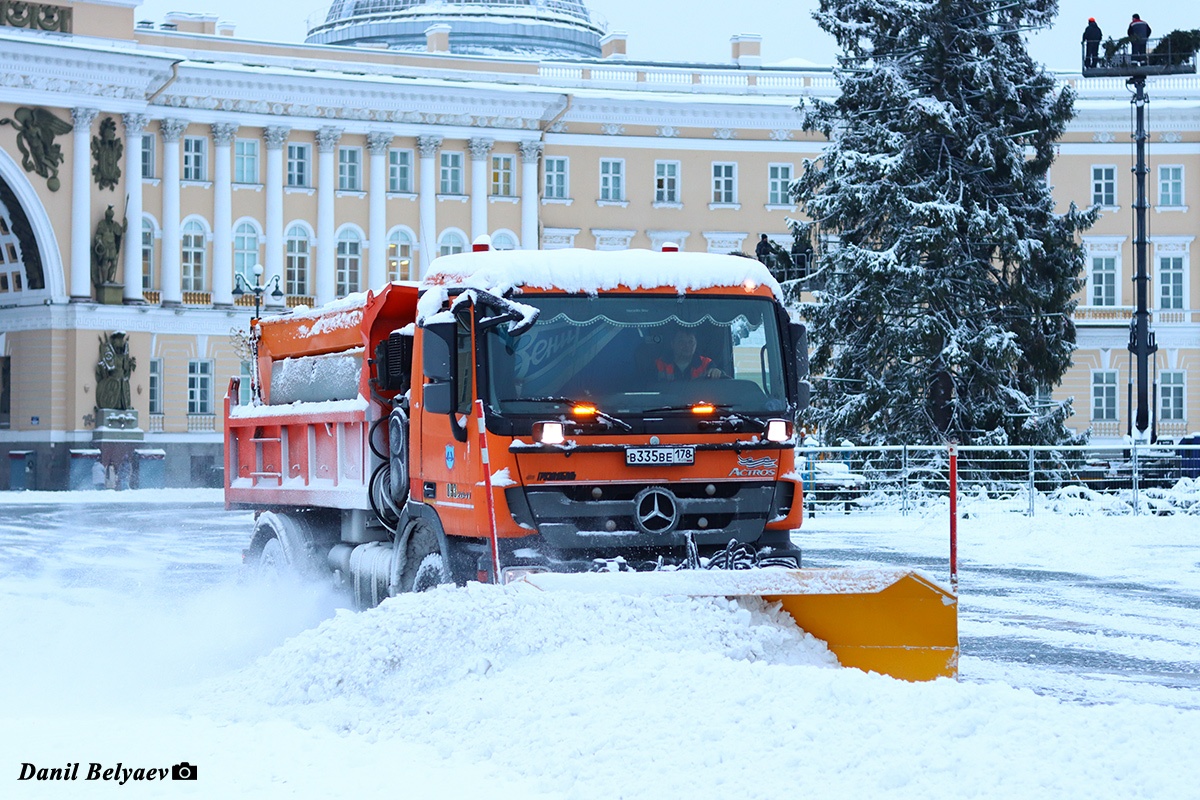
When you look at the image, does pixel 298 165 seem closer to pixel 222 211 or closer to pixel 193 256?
Answer: pixel 222 211

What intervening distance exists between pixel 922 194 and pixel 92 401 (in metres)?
30.3

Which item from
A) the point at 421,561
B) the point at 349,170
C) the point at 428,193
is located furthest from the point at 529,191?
the point at 421,561

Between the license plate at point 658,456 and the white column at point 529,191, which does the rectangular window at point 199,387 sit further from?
the license plate at point 658,456

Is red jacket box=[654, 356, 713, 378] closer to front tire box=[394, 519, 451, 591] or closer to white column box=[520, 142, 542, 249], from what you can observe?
front tire box=[394, 519, 451, 591]

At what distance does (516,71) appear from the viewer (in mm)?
62500

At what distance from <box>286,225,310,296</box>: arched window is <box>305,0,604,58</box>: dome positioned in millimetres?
14675

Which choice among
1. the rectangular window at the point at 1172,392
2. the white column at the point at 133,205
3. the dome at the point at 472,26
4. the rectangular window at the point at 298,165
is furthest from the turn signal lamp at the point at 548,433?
the dome at the point at 472,26

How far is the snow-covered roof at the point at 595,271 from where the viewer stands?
11.1 m

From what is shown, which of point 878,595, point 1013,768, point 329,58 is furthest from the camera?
point 329,58

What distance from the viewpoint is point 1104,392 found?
208ft

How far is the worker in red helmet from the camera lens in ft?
115

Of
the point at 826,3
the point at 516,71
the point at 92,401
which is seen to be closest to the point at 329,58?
the point at 516,71

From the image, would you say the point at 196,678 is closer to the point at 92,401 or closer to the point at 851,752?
the point at 851,752

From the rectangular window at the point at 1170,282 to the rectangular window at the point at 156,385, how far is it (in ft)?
124
